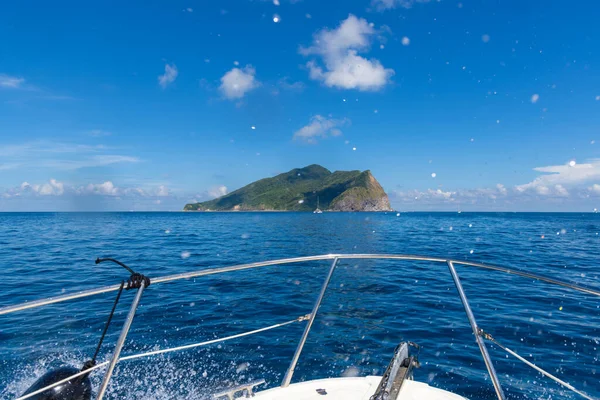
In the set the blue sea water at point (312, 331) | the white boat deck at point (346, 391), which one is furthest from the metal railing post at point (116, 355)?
the blue sea water at point (312, 331)

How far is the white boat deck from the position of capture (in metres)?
2.69

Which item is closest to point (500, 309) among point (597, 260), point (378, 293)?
point (378, 293)

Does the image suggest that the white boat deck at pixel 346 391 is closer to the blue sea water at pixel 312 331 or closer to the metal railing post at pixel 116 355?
the metal railing post at pixel 116 355

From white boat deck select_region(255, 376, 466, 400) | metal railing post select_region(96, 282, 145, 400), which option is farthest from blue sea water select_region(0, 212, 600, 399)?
metal railing post select_region(96, 282, 145, 400)

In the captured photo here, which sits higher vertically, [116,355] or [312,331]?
[116,355]

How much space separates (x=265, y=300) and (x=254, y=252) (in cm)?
1049

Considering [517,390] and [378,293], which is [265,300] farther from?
[517,390]

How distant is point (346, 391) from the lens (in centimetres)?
280

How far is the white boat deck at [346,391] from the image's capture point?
8.83 ft

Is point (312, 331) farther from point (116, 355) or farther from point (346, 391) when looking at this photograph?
A: point (116, 355)

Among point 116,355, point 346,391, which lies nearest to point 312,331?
point 346,391

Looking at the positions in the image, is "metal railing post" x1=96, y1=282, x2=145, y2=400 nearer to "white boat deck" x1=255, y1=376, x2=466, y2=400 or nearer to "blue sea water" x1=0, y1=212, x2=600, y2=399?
"white boat deck" x1=255, y1=376, x2=466, y2=400

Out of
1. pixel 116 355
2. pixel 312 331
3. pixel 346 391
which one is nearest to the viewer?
pixel 116 355

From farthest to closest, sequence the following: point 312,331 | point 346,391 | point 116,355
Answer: point 312,331, point 346,391, point 116,355
